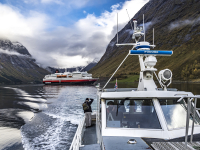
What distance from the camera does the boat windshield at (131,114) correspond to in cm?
570

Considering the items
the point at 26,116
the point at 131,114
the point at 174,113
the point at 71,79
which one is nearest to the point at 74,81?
the point at 71,79

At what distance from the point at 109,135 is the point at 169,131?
1.96 metres

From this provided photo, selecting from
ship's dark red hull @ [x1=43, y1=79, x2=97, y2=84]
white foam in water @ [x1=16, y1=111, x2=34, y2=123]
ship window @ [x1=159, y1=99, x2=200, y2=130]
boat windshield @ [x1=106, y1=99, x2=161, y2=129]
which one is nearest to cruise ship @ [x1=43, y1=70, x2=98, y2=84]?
ship's dark red hull @ [x1=43, y1=79, x2=97, y2=84]

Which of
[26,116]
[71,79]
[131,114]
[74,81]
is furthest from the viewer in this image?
[71,79]

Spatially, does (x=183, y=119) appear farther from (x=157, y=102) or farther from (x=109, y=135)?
(x=109, y=135)

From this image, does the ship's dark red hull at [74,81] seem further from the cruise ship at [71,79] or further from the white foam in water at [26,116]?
the white foam in water at [26,116]

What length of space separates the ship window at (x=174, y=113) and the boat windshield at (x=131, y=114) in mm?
396

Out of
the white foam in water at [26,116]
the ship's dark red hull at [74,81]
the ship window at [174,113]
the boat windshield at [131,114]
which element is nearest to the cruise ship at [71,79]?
the ship's dark red hull at [74,81]

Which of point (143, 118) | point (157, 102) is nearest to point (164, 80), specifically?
point (157, 102)

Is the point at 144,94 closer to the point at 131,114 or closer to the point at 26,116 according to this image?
the point at 131,114

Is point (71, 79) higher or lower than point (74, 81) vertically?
higher

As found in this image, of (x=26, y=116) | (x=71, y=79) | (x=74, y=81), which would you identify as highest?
(x=71, y=79)

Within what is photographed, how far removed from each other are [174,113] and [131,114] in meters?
1.52

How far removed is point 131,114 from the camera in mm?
5824
